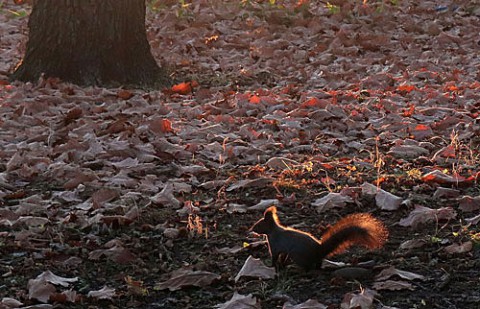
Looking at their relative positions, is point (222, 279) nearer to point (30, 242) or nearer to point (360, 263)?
point (360, 263)

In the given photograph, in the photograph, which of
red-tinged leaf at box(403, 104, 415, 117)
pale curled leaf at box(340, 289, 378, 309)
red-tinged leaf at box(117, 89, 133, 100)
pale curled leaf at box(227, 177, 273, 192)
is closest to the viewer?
pale curled leaf at box(340, 289, 378, 309)

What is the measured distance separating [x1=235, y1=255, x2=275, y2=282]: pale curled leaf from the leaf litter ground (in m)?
0.03

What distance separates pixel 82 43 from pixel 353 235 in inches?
176

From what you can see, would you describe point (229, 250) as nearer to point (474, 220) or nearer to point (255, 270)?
point (255, 270)

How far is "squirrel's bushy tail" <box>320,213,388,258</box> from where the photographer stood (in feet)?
10.8

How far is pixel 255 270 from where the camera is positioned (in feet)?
11.2

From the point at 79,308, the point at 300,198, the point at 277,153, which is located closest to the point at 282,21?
the point at 277,153

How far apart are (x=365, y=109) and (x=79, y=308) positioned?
3.48 metres

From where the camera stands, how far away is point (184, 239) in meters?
3.93

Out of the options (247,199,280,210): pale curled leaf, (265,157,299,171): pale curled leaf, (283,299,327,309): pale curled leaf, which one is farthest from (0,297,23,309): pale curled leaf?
(265,157,299,171): pale curled leaf

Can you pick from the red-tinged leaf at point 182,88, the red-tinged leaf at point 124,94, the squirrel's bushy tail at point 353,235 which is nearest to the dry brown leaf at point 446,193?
the squirrel's bushy tail at point 353,235

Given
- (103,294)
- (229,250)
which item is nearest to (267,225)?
(229,250)

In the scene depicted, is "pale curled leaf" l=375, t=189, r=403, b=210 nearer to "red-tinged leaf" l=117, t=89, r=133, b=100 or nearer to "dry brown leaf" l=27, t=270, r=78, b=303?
"dry brown leaf" l=27, t=270, r=78, b=303

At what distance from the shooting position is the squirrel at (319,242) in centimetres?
330
